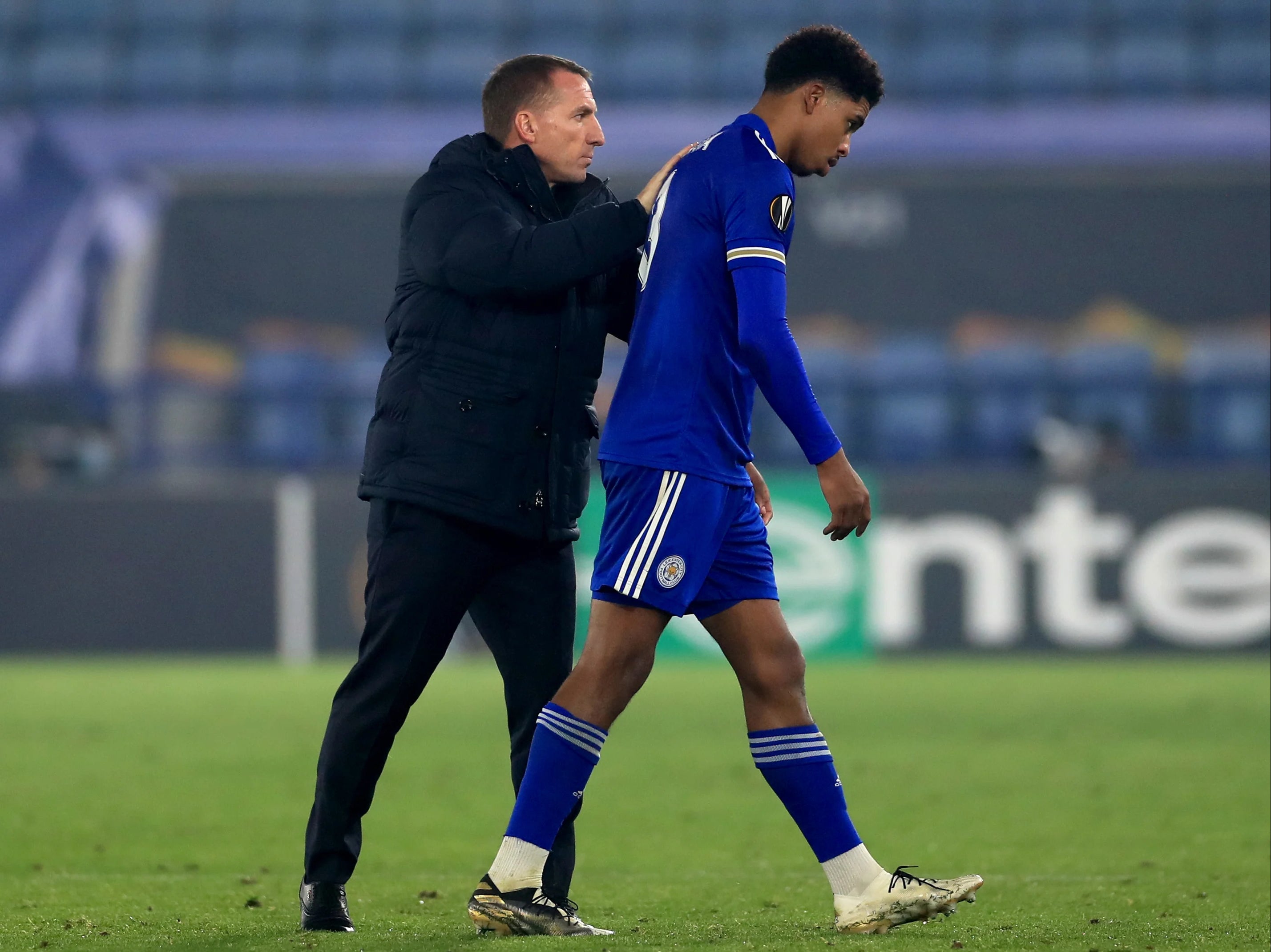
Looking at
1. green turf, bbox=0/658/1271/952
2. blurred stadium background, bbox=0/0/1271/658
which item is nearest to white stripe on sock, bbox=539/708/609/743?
green turf, bbox=0/658/1271/952

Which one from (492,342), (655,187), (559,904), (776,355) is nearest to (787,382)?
(776,355)

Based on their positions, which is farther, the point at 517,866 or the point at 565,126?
the point at 565,126

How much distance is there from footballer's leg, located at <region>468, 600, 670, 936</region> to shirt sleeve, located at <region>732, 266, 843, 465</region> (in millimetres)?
426

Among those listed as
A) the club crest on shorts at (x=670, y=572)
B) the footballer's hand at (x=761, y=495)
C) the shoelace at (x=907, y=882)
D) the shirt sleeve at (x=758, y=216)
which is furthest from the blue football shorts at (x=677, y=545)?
the shoelace at (x=907, y=882)

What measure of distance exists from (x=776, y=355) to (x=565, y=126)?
725 mm

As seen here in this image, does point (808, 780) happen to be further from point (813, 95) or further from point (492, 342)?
point (813, 95)

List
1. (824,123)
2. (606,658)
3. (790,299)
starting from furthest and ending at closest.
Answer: (790,299) → (824,123) → (606,658)

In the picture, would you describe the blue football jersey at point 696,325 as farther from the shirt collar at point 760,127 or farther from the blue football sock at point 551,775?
the blue football sock at point 551,775

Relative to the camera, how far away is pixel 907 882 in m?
3.19

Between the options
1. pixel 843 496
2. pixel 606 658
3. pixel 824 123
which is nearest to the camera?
pixel 843 496

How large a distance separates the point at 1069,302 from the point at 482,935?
11.5 m

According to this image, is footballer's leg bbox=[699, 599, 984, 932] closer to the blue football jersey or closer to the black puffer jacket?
the blue football jersey

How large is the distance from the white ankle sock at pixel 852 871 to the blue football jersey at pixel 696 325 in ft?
2.32

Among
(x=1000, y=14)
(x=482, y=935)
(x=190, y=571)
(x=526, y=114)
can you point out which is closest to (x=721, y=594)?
(x=482, y=935)
